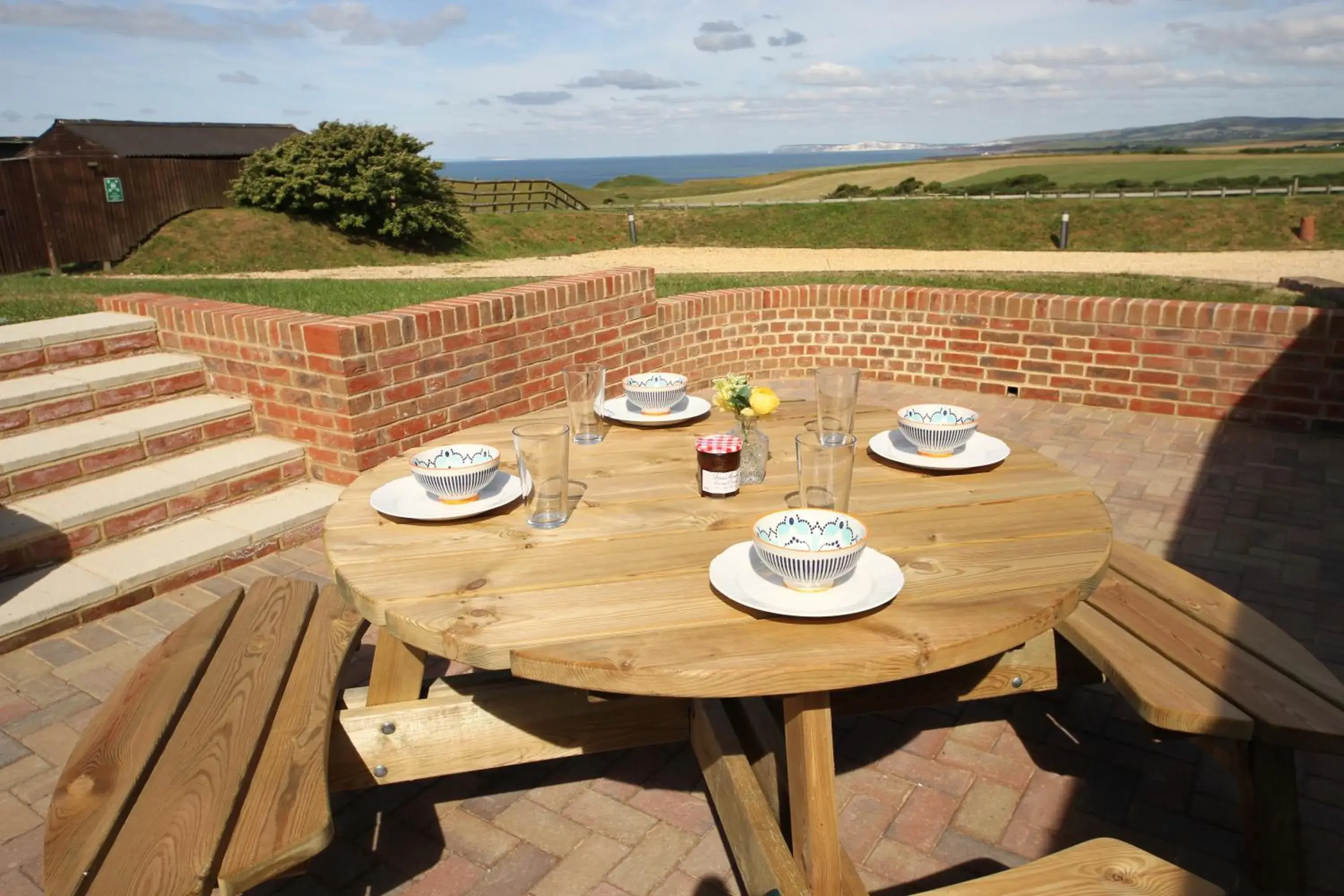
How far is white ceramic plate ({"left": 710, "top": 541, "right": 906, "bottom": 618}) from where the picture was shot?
1403 mm

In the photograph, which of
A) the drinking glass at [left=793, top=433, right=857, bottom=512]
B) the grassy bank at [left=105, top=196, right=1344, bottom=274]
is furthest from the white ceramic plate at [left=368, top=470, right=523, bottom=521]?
the grassy bank at [left=105, top=196, right=1344, bottom=274]

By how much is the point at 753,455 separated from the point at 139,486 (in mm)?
2920

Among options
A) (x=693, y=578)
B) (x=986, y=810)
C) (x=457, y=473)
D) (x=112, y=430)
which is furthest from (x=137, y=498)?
(x=986, y=810)

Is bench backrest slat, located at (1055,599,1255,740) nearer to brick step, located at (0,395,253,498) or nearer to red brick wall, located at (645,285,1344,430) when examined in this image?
brick step, located at (0,395,253,498)

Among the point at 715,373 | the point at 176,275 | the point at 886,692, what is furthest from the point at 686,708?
the point at 176,275

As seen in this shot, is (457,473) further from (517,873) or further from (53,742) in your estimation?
(53,742)

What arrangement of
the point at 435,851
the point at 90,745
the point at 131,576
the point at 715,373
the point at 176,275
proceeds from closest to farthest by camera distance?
the point at 90,745
the point at 435,851
the point at 131,576
the point at 715,373
the point at 176,275

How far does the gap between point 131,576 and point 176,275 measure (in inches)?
492

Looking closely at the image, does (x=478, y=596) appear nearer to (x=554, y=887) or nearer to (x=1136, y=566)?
(x=554, y=887)

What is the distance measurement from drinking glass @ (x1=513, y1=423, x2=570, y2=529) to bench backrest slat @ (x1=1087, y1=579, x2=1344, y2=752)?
1324mm

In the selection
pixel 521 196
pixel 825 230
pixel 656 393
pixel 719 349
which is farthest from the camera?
pixel 521 196

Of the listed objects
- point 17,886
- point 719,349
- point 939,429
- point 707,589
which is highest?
point 939,429

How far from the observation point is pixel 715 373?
616 centimetres

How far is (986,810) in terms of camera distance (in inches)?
84.4
